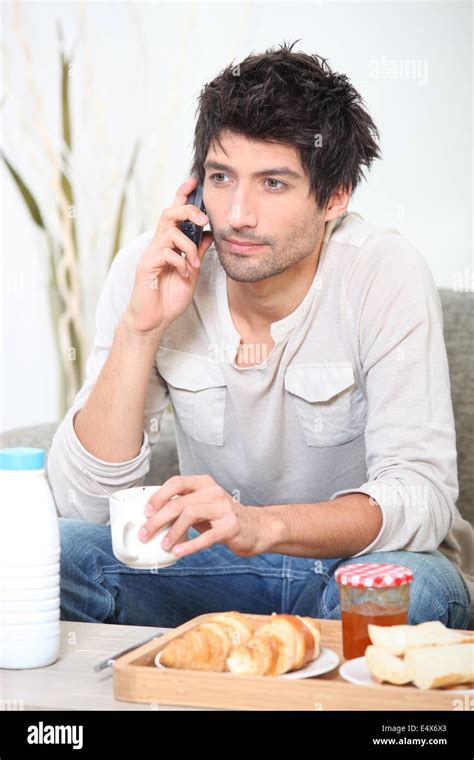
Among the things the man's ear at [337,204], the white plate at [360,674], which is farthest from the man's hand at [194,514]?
the man's ear at [337,204]

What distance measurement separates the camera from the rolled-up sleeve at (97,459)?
167 cm

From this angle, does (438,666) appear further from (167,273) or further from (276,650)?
(167,273)

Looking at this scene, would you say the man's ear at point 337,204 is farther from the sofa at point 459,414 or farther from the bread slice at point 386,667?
the bread slice at point 386,667

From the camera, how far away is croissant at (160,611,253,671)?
1.01 m

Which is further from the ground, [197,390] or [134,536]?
[197,390]

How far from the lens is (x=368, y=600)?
109cm

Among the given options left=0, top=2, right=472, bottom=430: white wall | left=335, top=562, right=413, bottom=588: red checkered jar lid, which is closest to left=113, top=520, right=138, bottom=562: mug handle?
left=335, top=562, right=413, bottom=588: red checkered jar lid

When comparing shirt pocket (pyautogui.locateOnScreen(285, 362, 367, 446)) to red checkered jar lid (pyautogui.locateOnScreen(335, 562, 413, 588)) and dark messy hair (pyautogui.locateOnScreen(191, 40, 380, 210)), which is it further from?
red checkered jar lid (pyautogui.locateOnScreen(335, 562, 413, 588))

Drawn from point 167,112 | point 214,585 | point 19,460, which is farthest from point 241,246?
point 167,112

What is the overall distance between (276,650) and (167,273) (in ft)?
2.89

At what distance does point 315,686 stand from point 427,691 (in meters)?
0.11

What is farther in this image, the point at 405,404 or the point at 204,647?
the point at 405,404

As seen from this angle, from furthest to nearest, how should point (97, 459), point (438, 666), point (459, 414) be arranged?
point (459, 414) < point (97, 459) < point (438, 666)

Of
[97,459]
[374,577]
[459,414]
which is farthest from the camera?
[459,414]
